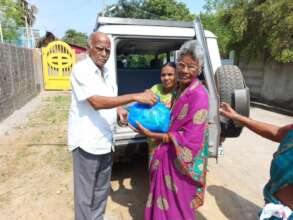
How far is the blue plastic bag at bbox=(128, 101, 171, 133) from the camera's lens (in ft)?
6.09

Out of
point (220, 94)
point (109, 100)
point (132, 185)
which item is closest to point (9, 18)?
point (132, 185)

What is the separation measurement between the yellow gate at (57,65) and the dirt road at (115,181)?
7901 millimetres

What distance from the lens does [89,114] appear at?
1.89 metres

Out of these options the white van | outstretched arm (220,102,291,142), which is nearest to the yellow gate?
the white van

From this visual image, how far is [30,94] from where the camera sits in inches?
399

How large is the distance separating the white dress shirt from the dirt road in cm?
114

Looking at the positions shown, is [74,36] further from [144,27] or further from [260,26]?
[144,27]

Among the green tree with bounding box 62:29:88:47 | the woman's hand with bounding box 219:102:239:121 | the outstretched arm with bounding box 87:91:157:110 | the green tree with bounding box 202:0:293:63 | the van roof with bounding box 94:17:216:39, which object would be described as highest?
the green tree with bounding box 62:29:88:47

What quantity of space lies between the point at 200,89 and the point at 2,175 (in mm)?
3243

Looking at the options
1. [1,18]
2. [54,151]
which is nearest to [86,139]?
[54,151]

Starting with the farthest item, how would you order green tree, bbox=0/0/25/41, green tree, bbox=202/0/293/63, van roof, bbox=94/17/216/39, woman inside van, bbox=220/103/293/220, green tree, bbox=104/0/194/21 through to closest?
green tree, bbox=104/0/194/21 < green tree, bbox=0/0/25/41 < green tree, bbox=202/0/293/63 < van roof, bbox=94/17/216/39 < woman inside van, bbox=220/103/293/220

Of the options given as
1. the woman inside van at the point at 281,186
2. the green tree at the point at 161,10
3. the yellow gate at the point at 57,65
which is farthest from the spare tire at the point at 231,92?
the green tree at the point at 161,10

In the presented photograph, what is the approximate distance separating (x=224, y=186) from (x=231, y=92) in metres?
1.29

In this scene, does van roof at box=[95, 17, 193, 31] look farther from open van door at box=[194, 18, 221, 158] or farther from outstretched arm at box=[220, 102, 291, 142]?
outstretched arm at box=[220, 102, 291, 142]
